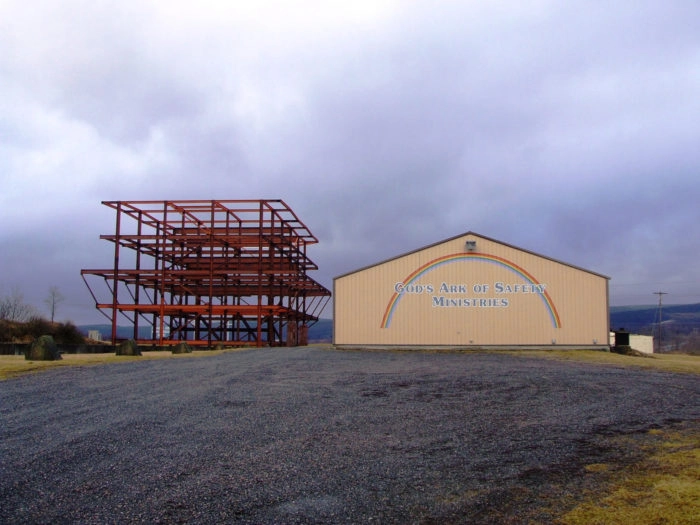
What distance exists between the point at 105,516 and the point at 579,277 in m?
28.1

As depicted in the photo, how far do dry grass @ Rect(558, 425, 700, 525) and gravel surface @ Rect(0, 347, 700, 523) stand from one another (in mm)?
366

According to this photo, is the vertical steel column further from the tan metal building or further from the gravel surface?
the gravel surface

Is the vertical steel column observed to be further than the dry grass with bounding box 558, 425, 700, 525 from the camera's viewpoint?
Yes

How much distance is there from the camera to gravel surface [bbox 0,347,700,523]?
18.3 feet

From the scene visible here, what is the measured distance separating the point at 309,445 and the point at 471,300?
2286 cm

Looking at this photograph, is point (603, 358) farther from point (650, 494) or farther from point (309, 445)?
point (650, 494)

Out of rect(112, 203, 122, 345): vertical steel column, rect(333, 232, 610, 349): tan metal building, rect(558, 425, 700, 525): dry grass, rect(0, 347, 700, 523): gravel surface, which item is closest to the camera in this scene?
rect(558, 425, 700, 525): dry grass

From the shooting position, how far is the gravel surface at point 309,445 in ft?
18.3

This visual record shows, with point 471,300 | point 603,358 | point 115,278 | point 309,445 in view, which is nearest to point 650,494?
point 309,445

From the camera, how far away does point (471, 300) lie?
29.7m

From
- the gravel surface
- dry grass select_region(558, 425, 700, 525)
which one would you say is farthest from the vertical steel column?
dry grass select_region(558, 425, 700, 525)

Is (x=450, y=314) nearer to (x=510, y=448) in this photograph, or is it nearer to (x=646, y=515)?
(x=510, y=448)

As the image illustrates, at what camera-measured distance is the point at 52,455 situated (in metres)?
7.31

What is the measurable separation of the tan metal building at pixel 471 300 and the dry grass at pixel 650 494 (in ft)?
72.7
